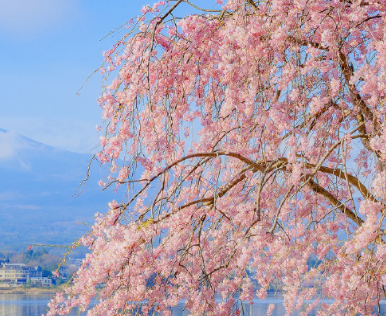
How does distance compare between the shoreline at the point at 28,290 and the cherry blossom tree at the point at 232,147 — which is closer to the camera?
the cherry blossom tree at the point at 232,147

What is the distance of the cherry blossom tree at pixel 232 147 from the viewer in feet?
11.0

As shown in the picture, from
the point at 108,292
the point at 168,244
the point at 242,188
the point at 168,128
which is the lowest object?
the point at 108,292

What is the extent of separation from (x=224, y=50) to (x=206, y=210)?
41.8 inches

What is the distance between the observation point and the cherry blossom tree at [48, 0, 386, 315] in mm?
3365

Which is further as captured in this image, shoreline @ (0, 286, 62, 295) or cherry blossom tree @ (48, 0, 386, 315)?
shoreline @ (0, 286, 62, 295)

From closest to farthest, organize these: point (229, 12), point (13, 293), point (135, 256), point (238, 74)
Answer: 1. point (135, 256)
2. point (238, 74)
3. point (229, 12)
4. point (13, 293)

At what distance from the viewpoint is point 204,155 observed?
3600mm

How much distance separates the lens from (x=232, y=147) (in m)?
3.89

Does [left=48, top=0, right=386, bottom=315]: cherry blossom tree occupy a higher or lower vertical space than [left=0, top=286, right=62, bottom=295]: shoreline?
lower

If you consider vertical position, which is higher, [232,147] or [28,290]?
[28,290]

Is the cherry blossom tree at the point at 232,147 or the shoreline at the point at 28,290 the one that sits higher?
the shoreline at the point at 28,290

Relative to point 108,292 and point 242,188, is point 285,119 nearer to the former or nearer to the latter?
point 242,188

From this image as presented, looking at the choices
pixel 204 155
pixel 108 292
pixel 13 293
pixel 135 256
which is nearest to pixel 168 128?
pixel 204 155

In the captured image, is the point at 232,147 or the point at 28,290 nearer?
the point at 232,147
